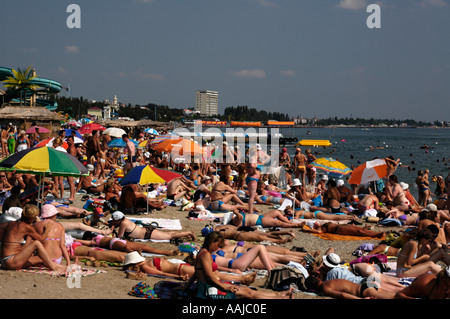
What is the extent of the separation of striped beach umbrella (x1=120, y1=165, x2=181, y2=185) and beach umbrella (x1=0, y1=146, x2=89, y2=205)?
145cm

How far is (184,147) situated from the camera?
1555 centimetres

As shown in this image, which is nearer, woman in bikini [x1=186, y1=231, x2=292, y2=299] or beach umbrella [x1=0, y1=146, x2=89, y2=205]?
woman in bikini [x1=186, y1=231, x2=292, y2=299]

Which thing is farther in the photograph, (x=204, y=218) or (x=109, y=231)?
(x=204, y=218)

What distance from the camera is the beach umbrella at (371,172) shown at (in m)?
12.4

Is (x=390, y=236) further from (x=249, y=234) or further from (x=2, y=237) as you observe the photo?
(x=2, y=237)

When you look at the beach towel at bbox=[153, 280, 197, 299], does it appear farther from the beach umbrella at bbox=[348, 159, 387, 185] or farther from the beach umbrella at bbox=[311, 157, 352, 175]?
the beach umbrella at bbox=[311, 157, 352, 175]

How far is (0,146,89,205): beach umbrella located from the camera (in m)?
7.80

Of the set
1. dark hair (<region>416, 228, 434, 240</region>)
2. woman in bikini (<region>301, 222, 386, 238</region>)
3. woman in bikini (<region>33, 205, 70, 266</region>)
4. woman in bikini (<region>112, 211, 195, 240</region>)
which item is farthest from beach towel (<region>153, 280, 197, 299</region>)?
woman in bikini (<region>301, 222, 386, 238</region>)

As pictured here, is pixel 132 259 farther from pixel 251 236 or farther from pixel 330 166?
pixel 330 166

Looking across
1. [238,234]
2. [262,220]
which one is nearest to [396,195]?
[262,220]

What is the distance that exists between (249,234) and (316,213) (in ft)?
9.14

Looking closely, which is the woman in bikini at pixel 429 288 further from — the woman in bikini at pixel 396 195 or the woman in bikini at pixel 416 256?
the woman in bikini at pixel 396 195

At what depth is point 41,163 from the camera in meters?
7.86
